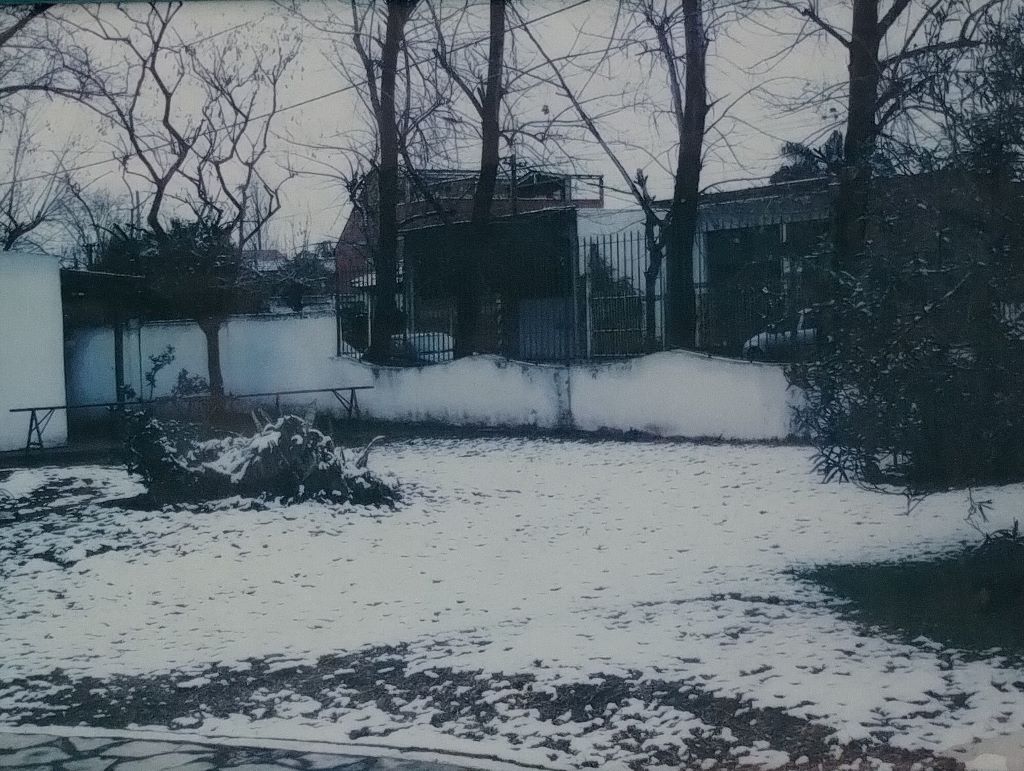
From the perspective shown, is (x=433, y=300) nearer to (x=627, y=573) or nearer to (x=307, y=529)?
(x=307, y=529)

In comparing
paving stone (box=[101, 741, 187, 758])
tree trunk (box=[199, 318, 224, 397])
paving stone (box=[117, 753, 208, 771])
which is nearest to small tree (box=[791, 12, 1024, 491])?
paving stone (box=[117, 753, 208, 771])

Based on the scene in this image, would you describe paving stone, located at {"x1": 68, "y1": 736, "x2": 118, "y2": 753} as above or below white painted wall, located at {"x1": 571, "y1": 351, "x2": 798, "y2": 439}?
below

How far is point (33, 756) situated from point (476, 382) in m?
8.06

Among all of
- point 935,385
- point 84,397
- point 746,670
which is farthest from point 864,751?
point 84,397

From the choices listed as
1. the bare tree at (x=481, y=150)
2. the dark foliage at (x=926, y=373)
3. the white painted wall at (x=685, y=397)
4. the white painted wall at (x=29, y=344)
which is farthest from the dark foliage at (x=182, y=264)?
the dark foliage at (x=926, y=373)

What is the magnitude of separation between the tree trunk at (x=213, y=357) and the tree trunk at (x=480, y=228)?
3707 millimetres

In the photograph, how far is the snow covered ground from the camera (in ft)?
11.7

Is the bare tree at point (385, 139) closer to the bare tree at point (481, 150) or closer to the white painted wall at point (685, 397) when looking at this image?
the bare tree at point (481, 150)

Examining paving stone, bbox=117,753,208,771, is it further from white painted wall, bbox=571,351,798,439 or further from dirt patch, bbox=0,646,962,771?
white painted wall, bbox=571,351,798,439

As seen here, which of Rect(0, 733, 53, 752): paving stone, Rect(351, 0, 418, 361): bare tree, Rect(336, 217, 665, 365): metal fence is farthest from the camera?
Rect(336, 217, 665, 365): metal fence

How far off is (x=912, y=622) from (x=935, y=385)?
121cm

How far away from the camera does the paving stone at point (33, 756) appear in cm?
363

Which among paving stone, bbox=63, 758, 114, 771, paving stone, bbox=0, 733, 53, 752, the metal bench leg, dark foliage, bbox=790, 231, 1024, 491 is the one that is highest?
dark foliage, bbox=790, 231, 1024, 491

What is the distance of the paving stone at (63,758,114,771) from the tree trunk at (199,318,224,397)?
4.47 m
